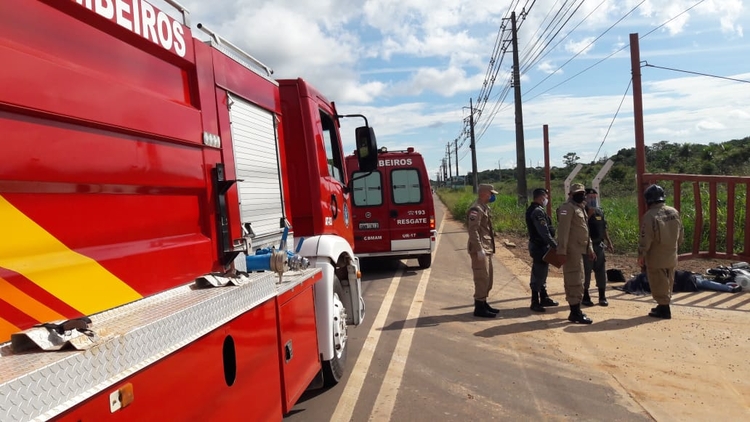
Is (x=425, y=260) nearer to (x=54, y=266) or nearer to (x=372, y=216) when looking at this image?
(x=372, y=216)

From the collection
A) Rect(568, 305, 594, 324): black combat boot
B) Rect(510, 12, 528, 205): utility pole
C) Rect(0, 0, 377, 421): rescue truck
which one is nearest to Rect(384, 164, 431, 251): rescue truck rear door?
Rect(568, 305, 594, 324): black combat boot

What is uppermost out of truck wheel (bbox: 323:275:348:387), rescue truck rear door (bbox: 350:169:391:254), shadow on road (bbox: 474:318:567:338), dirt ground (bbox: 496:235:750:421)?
rescue truck rear door (bbox: 350:169:391:254)

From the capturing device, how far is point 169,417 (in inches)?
82.5

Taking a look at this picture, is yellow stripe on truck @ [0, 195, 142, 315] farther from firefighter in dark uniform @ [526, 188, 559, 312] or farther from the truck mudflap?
firefighter in dark uniform @ [526, 188, 559, 312]

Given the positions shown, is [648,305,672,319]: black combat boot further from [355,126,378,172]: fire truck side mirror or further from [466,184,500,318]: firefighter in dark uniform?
[355,126,378,172]: fire truck side mirror

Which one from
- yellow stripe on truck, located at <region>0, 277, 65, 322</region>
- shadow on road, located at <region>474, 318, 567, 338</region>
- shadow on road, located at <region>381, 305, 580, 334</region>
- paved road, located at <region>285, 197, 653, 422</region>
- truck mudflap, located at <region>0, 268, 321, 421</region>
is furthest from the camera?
shadow on road, located at <region>381, 305, 580, 334</region>

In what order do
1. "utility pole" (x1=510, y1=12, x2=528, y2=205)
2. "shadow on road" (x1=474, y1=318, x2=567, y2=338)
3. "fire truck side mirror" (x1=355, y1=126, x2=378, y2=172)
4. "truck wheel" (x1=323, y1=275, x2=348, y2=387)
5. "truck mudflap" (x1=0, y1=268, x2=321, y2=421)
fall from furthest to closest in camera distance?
"utility pole" (x1=510, y1=12, x2=528, y2=205)
"shadow on road" (x1=474, y1=318, x2=567, y2=338)
"fire truck side mirror" (x1=355, y1=126, x2=378, y2=172)
"truck wheel" (x1=323, y1=275, x2=348, y2=387)
"truck mudflap" (x1=0, y1=268, x2=321, y2=421)

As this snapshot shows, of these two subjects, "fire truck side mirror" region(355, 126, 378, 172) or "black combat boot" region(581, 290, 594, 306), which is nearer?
"fire truck side mirror" region(355, 126, 378, 172)

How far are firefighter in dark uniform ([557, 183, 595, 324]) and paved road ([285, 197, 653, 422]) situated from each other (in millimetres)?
320

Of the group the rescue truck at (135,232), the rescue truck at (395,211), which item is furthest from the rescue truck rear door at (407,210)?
the rescue truck at (135,232)

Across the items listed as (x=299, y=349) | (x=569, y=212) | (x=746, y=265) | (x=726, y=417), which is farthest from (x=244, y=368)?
(x=746, y=265)

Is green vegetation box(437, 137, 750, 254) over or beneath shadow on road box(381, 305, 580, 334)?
over

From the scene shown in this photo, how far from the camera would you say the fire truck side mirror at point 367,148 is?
5.67 metres

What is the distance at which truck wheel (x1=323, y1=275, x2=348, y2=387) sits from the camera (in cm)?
485
